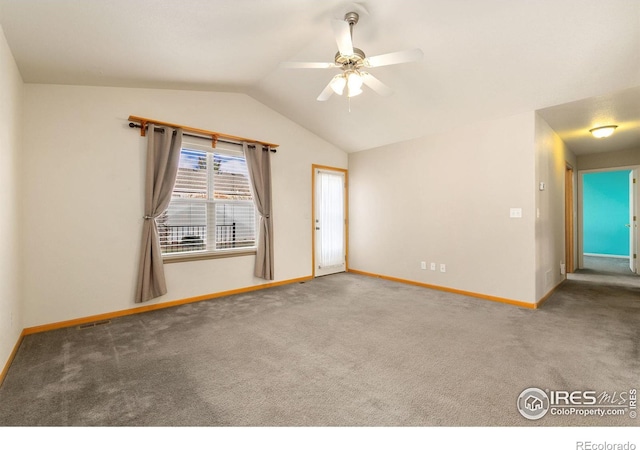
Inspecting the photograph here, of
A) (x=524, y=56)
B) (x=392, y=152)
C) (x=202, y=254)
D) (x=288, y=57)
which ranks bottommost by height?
(x=202, y=254)

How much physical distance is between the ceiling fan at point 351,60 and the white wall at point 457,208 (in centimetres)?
210

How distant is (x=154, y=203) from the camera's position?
356 cm

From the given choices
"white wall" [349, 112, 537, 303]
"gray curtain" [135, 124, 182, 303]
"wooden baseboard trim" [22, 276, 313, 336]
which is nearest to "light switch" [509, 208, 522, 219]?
"white wall" [349, 112, 537, 303]

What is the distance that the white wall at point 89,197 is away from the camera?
300cm

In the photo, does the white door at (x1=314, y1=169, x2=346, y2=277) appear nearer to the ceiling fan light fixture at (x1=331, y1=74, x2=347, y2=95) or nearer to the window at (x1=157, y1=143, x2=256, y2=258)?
the window at (x1=157, y1=143, x2=256, y2=258)

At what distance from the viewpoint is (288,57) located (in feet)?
11.0

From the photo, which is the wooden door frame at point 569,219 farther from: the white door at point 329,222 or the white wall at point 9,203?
the white wall at point 9,203

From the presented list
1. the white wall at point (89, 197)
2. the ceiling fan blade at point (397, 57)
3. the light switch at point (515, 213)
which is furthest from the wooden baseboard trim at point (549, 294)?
the white wall at point (89, 197)

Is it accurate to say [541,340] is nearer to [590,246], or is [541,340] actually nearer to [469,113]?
[469,113]

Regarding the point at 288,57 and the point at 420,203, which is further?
the point at 420,203

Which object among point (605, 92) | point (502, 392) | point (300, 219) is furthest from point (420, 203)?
point (502, 392)

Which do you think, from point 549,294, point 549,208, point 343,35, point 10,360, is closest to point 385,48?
point 343,35

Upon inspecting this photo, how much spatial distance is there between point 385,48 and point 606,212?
851 cm

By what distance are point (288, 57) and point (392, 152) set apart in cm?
256
